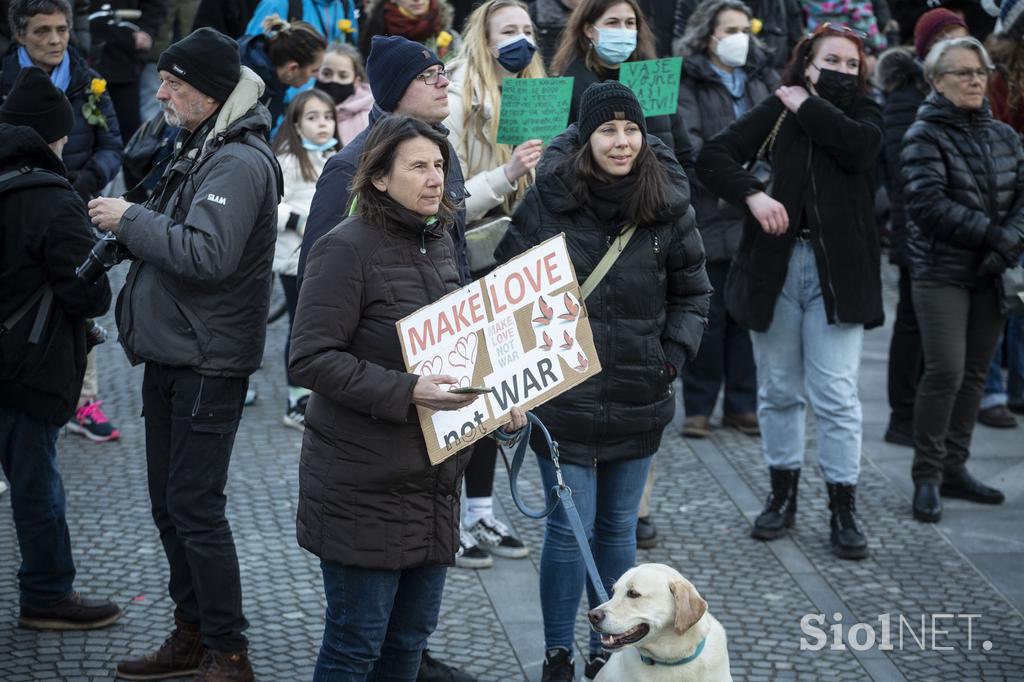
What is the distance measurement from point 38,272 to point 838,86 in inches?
140

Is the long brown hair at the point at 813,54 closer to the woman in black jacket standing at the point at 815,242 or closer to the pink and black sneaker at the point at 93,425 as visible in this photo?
the woman in black jacket standing at the point at 815,242

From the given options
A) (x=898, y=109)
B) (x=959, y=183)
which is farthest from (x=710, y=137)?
(x=959, y=183)

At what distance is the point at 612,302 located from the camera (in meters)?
4.85

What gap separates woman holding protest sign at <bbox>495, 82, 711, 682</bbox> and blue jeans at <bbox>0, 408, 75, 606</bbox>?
1898 millimetres

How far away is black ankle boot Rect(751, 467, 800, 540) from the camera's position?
6.57 meters

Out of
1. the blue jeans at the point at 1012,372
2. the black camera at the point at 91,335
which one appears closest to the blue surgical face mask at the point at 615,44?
the black camera at the point at 91,335

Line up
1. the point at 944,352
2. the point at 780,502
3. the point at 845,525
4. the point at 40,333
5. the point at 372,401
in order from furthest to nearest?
the point at 944,352
the point at 780,502
the point at 845,525
the point at 40,333
the point at 372,401

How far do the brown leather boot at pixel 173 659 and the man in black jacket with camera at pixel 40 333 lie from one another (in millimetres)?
480

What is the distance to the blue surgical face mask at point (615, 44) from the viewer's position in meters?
5.98

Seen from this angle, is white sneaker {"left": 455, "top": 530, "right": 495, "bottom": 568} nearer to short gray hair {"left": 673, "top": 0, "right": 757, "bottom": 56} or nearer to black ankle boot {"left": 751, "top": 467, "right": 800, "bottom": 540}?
black ankle boot {"left": 751, "top": 467, "right": 800, "bottom": 540}

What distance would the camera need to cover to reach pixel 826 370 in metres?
6.38

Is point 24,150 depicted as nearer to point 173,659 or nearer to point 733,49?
point 173,659

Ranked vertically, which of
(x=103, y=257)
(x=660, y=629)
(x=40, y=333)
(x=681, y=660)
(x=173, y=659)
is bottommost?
(x=173, y=659)

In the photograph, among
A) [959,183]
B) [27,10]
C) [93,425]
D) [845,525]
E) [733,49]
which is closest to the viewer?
[845,525]
